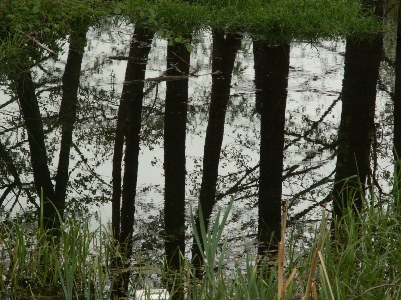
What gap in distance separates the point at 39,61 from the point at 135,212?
3563mm

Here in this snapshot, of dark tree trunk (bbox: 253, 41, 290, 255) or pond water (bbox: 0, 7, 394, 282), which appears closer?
dark tree trunk (bbox: 253, 41, 290, 255)

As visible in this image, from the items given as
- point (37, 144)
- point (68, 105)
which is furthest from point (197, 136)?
point (37, 144)

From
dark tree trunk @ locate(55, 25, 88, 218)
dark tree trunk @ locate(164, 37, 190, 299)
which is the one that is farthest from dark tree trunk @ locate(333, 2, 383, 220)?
dark tree trunk @ locate(55, 25, 88, 218)

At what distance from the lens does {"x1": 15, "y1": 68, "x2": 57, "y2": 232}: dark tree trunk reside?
17.7 ft

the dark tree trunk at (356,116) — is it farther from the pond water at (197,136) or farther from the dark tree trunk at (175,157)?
the dark tree trunk at (175,157)

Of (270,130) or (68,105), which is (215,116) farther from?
(68,105)

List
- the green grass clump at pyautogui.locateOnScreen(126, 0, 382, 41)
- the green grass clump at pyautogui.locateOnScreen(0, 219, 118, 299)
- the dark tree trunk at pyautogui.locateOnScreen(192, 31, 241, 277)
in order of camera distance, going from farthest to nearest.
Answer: the green grass clump at pyautogui.locateOnScreen(126, 0, 382, 41) → the dark tree trunk at pyautogui.locateOnScreen(192, 31, 241, 277) → the green grass clump at pyautogui.locateOnScreen(0, 219, 118, 299)

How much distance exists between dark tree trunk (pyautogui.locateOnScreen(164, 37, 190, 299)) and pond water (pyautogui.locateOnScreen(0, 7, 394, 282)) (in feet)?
0.20

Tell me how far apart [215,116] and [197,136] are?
37 cm

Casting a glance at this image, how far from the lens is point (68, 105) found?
24.5 ft

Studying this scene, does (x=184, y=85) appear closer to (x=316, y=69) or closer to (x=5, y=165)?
(x=316, y=69)

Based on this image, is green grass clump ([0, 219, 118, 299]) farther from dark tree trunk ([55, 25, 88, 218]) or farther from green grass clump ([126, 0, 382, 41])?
green grass clump ([126, 0, 382, 41])

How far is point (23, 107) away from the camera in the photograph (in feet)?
23.7

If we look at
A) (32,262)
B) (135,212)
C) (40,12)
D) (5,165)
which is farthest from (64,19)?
(32,262)
